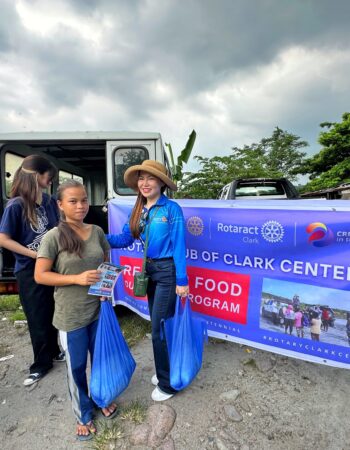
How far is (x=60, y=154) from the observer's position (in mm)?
5887

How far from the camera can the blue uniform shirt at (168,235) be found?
197 centimetres

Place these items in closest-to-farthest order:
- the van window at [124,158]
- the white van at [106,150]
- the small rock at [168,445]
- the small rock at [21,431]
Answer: the small rock at [168,445]
the small rock at [21,431]
the white van at [106,150]
the van window at [124,158]

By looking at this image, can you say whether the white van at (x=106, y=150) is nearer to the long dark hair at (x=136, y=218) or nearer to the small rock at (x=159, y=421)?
the long dark hair at (x=136, y=218)

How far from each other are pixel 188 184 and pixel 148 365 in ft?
56.3

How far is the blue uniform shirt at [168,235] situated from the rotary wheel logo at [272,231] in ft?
2.41

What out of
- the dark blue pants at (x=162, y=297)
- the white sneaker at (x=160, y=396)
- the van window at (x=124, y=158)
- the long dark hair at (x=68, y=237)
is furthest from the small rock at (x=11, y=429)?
the van window at (x=124, y=158)

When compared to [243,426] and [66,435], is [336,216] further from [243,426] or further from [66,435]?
[66,435]

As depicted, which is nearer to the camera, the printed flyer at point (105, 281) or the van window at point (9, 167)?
the printed flyer at point (105, 281)

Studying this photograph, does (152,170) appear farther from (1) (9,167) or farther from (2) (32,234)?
(1) (9,167)

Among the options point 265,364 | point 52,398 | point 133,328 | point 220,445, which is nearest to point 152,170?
point 220,445

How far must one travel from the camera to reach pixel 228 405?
7.10ft

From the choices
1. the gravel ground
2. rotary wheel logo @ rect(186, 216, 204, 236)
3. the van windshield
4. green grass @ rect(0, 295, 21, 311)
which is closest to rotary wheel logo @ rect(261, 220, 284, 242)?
rotary wheel logo @ rect(186, 216, 204, 236)

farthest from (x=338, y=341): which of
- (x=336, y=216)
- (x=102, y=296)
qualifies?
(x=102, y=296)

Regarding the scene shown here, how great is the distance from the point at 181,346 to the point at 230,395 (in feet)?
2.30
